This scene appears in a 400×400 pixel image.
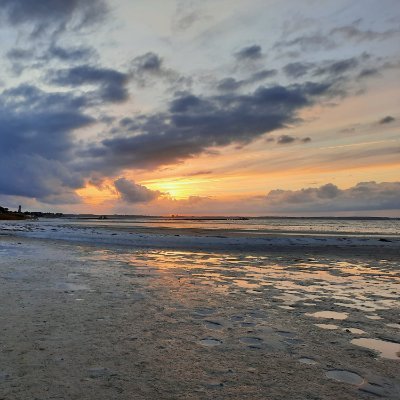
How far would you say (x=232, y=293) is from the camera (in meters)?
9.46

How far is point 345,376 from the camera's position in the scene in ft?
14.0

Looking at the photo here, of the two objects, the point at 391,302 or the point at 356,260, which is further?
the point at 356,260

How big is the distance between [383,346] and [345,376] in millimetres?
1544

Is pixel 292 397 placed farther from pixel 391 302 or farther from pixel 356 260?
pixel 356 260

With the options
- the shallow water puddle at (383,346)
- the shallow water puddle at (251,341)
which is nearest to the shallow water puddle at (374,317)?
the shallow water puddle at (383,346)

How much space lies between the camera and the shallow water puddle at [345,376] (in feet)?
13.5

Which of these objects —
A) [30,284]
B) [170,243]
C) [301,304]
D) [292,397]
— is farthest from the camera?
[170,243]

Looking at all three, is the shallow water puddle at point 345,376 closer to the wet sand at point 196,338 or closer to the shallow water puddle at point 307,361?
the wet sand at point 196,338

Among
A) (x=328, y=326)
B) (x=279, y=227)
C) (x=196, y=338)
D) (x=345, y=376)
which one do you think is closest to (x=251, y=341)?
(x=196, y=338)

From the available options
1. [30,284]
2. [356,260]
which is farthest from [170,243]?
[30,284]

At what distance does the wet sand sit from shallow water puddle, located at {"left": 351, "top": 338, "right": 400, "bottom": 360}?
1.0 inches

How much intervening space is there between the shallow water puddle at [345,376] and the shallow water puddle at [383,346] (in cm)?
95

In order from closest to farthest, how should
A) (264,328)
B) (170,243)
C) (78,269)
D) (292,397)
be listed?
1. (292,397)
2. (264,328)
3. (78,269)
4. (170,243)

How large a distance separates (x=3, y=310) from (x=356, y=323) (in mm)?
6517
